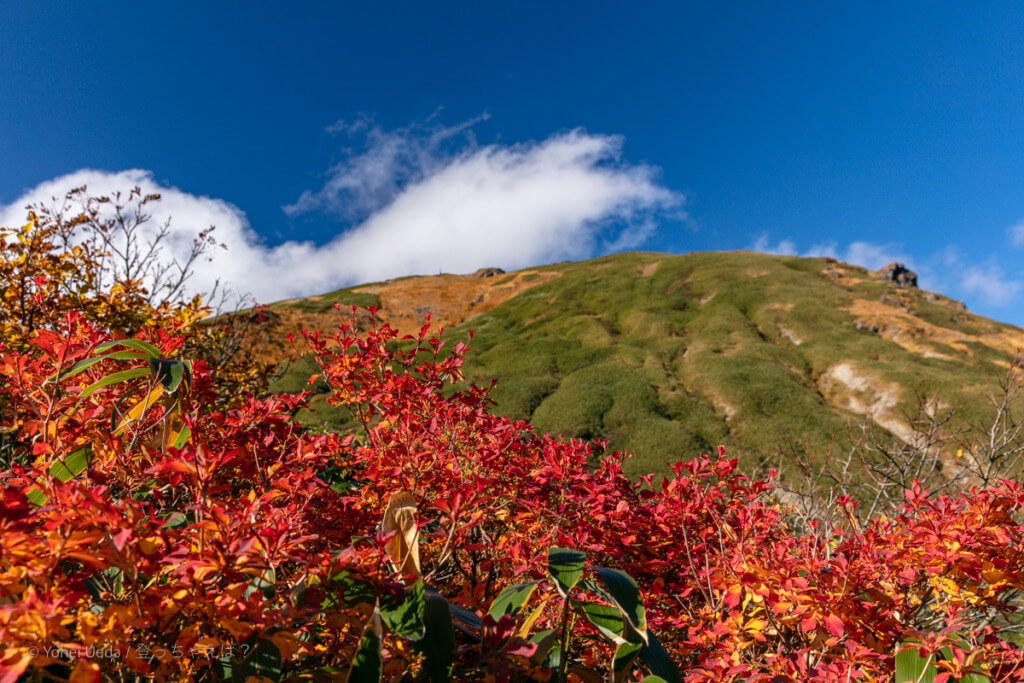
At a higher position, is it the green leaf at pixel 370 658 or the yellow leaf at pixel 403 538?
the yellow leaf at pixel 403 538

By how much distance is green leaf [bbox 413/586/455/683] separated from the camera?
4.47 feet

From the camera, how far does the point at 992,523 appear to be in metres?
2.64

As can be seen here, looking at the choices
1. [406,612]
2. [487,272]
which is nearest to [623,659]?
[406,612]

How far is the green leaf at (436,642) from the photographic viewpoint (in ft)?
4.47

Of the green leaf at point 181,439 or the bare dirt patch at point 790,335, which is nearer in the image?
the green leaf at point 181,439

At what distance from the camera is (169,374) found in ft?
5.55


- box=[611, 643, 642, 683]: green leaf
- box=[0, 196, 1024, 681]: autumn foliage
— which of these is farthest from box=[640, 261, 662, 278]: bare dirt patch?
box=[611, 643, 642, 683]: green leaf

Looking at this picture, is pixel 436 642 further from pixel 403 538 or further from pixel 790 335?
pixel 790 335

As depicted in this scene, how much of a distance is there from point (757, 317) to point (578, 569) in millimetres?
29875

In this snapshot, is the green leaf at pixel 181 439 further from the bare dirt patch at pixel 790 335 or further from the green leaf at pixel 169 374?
the bare dirt patch at pixel 790 335

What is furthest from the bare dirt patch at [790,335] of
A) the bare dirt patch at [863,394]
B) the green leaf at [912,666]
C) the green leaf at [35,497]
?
the green leaf at [35,497]

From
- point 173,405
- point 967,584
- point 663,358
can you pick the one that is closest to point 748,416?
point 663,358

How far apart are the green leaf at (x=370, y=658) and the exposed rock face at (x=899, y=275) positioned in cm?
4806

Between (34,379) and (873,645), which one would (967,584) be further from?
(34,379)
